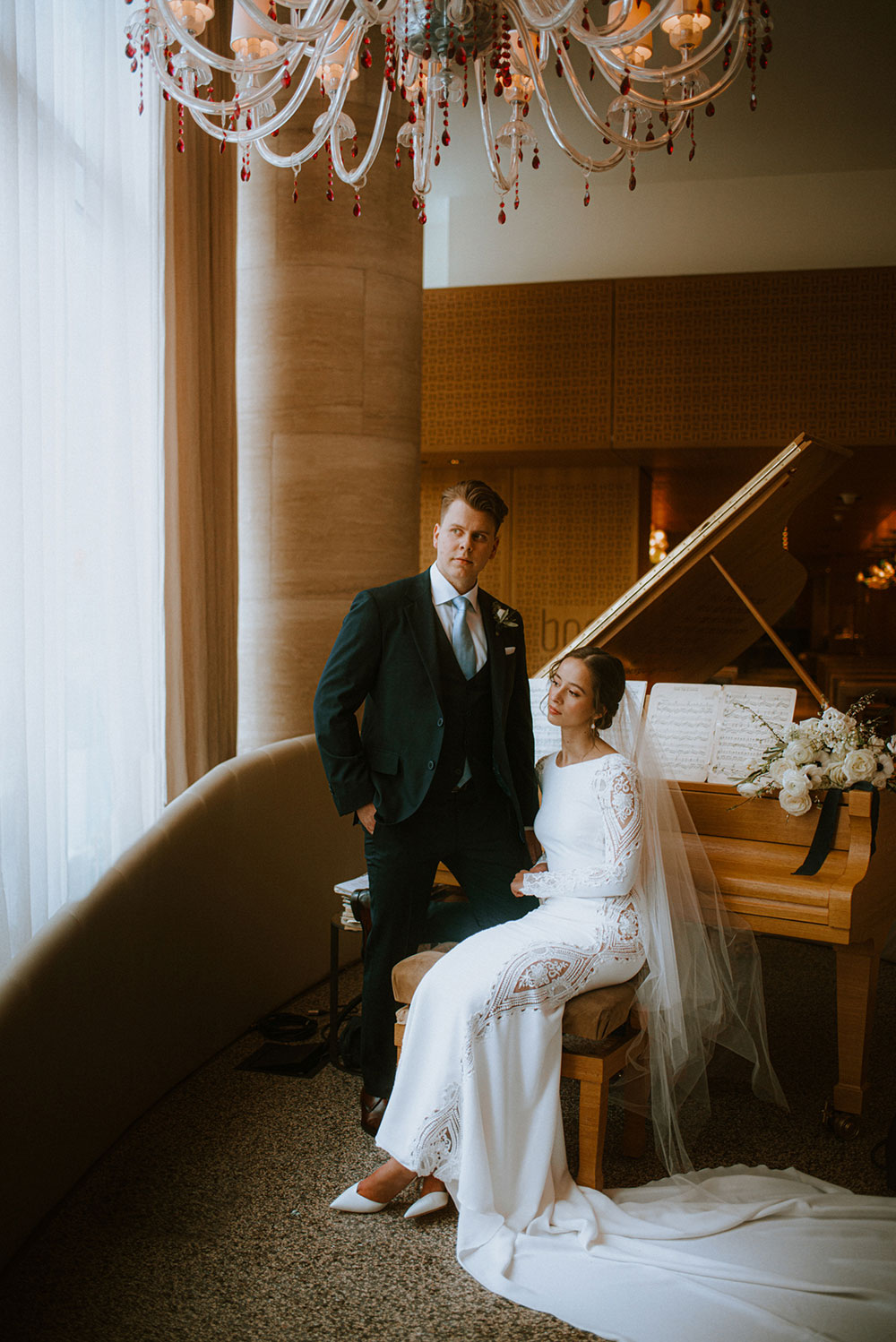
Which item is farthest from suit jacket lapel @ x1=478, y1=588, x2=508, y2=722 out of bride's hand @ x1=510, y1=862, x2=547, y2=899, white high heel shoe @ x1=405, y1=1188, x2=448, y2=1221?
white high heel shoe @ x1=405, y1=1188, x2=448, y2=1221

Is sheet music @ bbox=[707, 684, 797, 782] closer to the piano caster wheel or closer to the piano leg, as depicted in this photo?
the piano leg

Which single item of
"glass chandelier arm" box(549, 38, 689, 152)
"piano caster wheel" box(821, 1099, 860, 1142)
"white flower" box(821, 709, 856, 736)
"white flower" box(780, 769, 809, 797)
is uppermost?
"glass chandelier arm" box(549, 38, 689, 152)

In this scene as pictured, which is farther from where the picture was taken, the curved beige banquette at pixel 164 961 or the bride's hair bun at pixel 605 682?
the bride's hair bun at pixel 605 682

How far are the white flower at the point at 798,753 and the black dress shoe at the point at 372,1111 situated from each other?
4.92 feet

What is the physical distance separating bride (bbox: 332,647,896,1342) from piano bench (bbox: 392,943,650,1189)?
35 millimetres

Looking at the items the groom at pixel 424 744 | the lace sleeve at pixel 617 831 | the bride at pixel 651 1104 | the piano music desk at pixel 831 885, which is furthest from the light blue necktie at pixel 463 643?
the piano music desk at pixel 831 885

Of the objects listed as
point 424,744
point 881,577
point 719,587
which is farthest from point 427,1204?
point 881,577

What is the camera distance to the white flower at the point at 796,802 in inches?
115

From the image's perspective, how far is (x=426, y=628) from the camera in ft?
8.95

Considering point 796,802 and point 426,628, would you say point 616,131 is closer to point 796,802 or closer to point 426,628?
point 426,628

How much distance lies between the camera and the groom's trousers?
9.04ft

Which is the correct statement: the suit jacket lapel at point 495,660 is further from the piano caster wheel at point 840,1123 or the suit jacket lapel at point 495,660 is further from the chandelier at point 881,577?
the chandelier at point 881,577

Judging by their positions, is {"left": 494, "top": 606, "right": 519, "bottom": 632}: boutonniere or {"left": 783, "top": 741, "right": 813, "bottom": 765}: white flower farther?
{"left": 783, "top": 741, "right": 813, "bottom": 765}: white flower

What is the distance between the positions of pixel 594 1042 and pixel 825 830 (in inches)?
36.7
